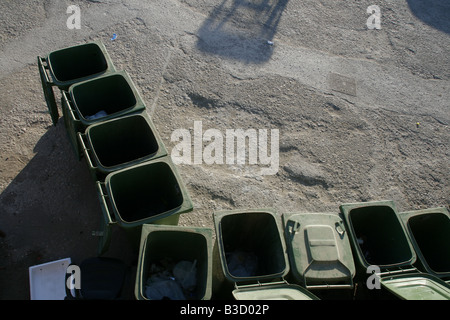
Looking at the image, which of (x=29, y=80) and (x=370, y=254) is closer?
(x=370, y=254)

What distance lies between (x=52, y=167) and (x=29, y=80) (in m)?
1.83

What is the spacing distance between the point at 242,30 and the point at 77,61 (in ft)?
11.1

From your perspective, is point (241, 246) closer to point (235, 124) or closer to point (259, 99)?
point (235, 124)

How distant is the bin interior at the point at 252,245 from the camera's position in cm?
421

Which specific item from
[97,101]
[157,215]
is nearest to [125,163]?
[157,215]

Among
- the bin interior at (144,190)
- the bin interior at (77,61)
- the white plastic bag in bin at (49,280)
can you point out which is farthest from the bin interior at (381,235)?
the bin interior at (77,61)

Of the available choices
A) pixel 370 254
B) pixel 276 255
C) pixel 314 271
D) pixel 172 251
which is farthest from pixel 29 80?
pixel 370 254

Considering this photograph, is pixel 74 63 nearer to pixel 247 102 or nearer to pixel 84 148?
pixel 84 148

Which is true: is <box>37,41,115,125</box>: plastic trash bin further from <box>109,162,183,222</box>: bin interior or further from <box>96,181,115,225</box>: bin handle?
<box>96,181,115,225</box>: bin handle

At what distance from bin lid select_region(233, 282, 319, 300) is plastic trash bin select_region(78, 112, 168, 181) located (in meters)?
1.76

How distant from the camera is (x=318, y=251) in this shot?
400 cm

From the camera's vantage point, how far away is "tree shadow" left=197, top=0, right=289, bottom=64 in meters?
7.30

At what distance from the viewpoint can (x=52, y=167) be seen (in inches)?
216
